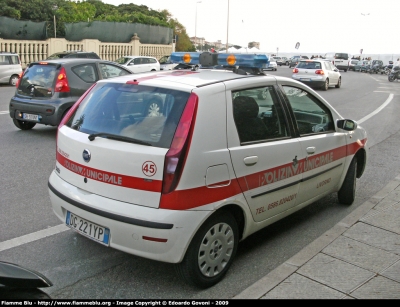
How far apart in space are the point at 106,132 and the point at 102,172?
1.16 feet

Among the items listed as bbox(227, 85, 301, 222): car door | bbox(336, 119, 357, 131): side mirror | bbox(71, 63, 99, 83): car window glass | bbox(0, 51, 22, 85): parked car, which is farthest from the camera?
bbox(0, 51, 22, 85): parked car

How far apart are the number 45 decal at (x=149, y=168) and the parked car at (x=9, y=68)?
1970 cm

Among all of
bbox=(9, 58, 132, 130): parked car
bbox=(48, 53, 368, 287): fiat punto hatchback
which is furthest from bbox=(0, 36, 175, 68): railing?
bbox=(48, 53, 368, 287): fiat punto hatchback

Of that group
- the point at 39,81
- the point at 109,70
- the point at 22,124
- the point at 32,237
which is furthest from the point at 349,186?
the point at 22,124

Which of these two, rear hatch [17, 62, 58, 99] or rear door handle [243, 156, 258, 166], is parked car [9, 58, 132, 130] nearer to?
rear hatch [17, 62, 58, 99]

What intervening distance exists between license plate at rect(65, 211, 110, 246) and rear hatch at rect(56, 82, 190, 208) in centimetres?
25

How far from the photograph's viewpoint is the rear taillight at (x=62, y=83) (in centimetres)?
958

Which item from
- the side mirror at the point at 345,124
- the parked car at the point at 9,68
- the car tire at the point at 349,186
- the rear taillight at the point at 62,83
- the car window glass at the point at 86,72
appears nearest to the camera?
the side mirror at the point at 345,124

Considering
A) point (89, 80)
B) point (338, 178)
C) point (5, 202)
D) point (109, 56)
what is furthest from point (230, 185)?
point (109, 56)

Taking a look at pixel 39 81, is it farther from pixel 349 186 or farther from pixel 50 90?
pixel 349 186

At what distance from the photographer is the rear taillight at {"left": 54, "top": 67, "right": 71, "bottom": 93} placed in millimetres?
9576

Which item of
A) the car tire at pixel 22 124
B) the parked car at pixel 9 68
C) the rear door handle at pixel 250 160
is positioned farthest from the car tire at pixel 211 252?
the parked car at pixel 9 68

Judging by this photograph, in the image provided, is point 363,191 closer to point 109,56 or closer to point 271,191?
point 271,191

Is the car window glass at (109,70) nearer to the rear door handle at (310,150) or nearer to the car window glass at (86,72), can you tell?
the car window glass at (86,72)
